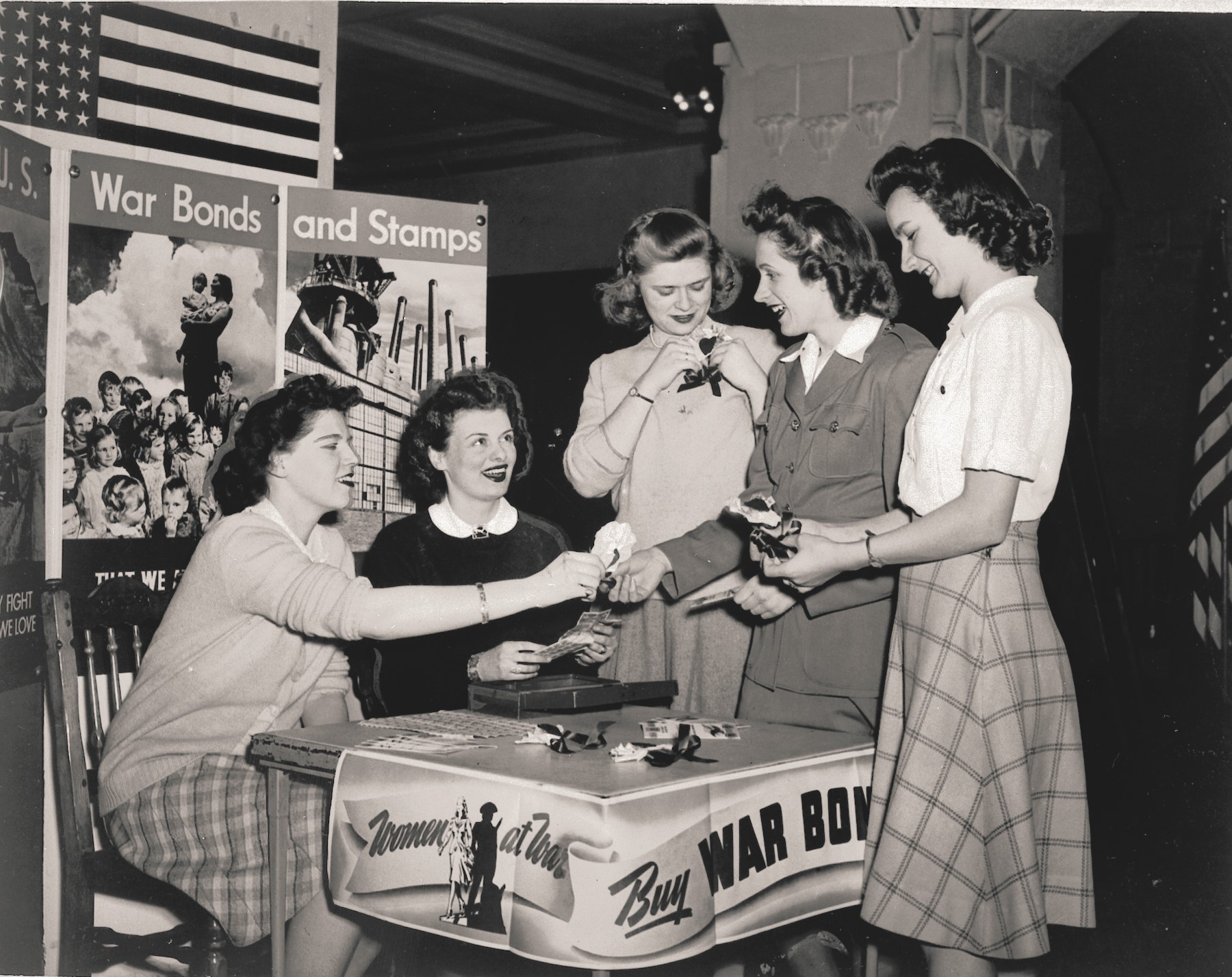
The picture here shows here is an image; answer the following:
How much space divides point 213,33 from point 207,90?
17cm

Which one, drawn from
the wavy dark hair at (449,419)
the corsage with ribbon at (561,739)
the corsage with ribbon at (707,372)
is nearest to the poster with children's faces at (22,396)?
the wavy dark hair at (449,419)

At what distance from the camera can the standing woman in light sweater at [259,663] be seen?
2.65 meters

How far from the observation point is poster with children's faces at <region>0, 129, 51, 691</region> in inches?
118

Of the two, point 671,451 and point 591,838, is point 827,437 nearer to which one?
point 671,451

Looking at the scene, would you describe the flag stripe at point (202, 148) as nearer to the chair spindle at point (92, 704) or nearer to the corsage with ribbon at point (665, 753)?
the chair spindle at point (92, 704)

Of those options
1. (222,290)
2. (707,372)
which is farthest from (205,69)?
(707,372)

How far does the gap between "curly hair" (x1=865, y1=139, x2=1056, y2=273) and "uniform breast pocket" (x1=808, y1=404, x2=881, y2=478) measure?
0.49 m

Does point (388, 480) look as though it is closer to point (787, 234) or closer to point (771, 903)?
point (787, 234)

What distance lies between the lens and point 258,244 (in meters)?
3.49

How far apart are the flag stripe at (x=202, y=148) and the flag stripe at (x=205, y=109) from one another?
0.05 meters

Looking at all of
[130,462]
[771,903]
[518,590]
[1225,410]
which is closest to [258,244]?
[130,462]

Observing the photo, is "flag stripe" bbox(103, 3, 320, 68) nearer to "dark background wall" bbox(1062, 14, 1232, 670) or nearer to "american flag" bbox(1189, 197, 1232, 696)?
"dark background wall" bbox(1062, 14, 1232, 670)

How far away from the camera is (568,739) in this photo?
229 cm

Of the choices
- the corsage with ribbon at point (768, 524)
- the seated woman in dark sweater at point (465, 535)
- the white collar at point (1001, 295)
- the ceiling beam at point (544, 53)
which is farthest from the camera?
the ceiling beam at point (544, 53)
